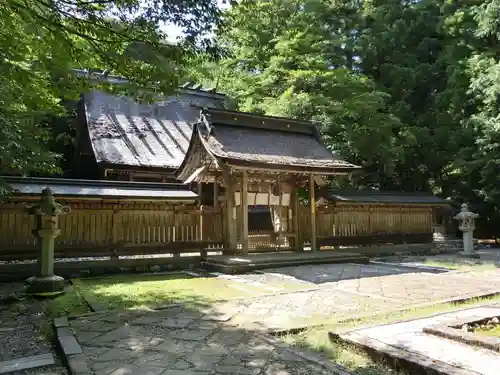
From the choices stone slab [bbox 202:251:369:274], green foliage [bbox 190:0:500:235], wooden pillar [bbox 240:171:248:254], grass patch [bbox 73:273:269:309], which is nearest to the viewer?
grass patch [bbox 73:273:269:309]

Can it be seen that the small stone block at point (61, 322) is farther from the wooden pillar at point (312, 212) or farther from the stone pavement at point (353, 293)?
the wooden pillar at point (312, 212)

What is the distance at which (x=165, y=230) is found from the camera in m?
12.4

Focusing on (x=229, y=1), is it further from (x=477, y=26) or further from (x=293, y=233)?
(x=477, y=26)

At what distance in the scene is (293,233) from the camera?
14422mm

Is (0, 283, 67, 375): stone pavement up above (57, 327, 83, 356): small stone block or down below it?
below

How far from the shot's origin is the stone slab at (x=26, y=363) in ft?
13.2

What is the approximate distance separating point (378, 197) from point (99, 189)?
10954 millimetres

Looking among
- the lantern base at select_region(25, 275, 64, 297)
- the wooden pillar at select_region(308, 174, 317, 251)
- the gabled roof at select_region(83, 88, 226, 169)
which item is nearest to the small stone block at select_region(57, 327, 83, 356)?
the lantern base at select_region(25, 275, 64, 297)

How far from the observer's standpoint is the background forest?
9.95 m

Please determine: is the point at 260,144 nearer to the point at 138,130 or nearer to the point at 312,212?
the point at 312,212

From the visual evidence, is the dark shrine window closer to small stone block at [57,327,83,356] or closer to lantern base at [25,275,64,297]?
lantern base at [25,275,64,297]

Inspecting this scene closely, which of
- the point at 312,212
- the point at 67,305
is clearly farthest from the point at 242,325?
the point at 312,212

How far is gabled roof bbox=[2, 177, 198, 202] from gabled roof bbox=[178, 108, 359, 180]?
141cm

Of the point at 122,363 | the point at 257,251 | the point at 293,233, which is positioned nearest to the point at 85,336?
the point at 122,363
